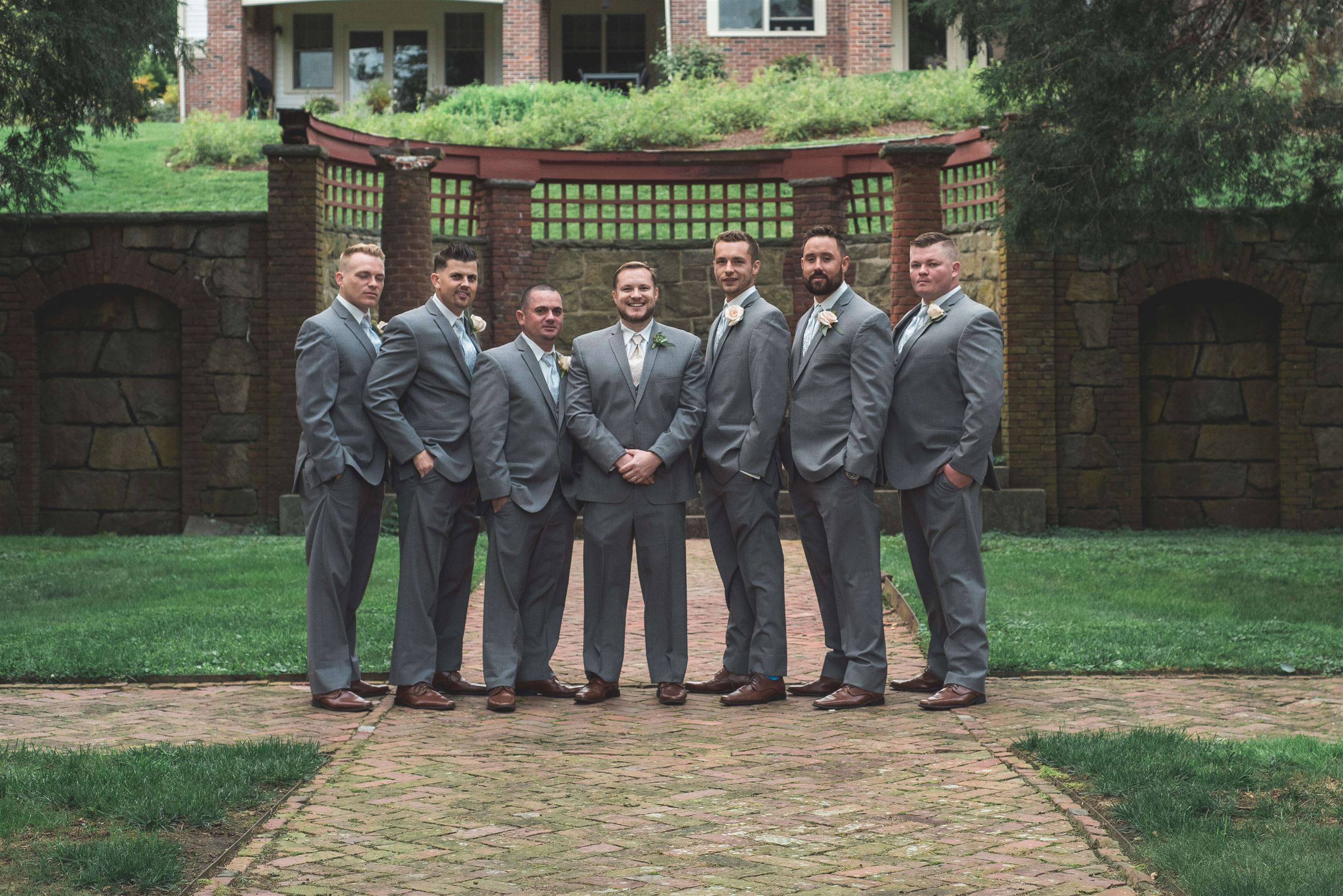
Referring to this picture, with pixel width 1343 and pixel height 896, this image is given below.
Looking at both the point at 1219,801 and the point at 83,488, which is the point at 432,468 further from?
the point at 83,488

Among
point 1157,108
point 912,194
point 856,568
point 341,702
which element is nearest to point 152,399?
point 912,194

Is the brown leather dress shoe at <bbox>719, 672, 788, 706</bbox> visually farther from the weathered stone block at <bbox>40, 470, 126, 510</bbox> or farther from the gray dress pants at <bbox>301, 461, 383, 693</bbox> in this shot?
the weathered stone block at <bbox>40, 470, 126, 510</bbox>

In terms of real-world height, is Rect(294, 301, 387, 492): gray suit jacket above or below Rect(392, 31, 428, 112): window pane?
below

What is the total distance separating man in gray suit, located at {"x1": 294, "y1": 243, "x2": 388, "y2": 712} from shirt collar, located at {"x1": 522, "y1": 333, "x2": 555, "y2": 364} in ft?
2.35

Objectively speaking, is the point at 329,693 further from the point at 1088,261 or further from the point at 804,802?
the point at 1088,261

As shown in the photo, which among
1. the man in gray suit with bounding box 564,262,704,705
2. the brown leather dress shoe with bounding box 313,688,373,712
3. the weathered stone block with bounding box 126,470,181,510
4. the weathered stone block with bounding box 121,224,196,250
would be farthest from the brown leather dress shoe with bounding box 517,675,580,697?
the weathered stone block with bounding box 121,224,196,250

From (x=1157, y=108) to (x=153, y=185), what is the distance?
16671 millimetres

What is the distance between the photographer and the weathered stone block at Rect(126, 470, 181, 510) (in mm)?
15000

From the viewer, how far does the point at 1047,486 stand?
48.9ft

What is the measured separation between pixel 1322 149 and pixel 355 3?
28387mm

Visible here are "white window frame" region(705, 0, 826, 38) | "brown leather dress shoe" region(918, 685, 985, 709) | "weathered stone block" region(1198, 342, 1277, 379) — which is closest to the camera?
"brown leather dress shoe" region(918, 685, 985, 709)

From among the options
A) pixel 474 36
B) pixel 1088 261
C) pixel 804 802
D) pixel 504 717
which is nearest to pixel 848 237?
pixel 1088 261

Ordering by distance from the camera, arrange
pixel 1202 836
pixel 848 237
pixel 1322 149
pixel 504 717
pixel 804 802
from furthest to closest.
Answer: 1. pixel 848 237
2. pixel 1322 149
3. pixel 504 717
4. pixel 804 802
5. pixel 1202 836

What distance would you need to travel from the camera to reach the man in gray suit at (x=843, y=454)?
6590 mm
